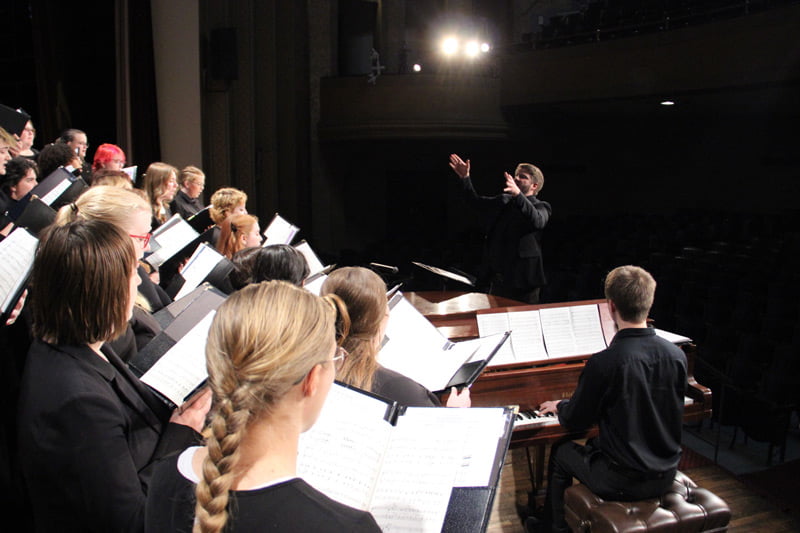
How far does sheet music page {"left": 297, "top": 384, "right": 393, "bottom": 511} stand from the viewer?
122 centimetres

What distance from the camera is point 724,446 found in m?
4.15

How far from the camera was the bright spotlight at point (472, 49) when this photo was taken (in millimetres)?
9953

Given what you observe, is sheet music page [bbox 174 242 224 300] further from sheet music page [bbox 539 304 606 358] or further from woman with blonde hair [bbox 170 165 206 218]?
woman with blonde hair [bbox 170 165 206 218]

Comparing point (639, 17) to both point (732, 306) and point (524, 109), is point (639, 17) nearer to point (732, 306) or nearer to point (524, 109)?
point (524, 109)

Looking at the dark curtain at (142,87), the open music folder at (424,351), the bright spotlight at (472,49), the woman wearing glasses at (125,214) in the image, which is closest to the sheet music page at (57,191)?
the woman wearing glasses at (125,214)

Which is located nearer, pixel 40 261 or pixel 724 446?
pixel 40 261

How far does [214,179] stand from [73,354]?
271 inches

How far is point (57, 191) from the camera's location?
2.87m

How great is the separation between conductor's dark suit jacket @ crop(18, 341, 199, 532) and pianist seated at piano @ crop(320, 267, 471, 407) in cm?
63

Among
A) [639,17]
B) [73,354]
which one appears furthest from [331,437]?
[639,17]

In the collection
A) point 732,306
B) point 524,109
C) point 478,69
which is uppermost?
point 478,69

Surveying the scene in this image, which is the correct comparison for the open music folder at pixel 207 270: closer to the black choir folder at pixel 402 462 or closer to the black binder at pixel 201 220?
the black binder at pixel 201 220

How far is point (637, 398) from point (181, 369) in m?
1.68

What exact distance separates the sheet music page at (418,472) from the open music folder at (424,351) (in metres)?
0.68
